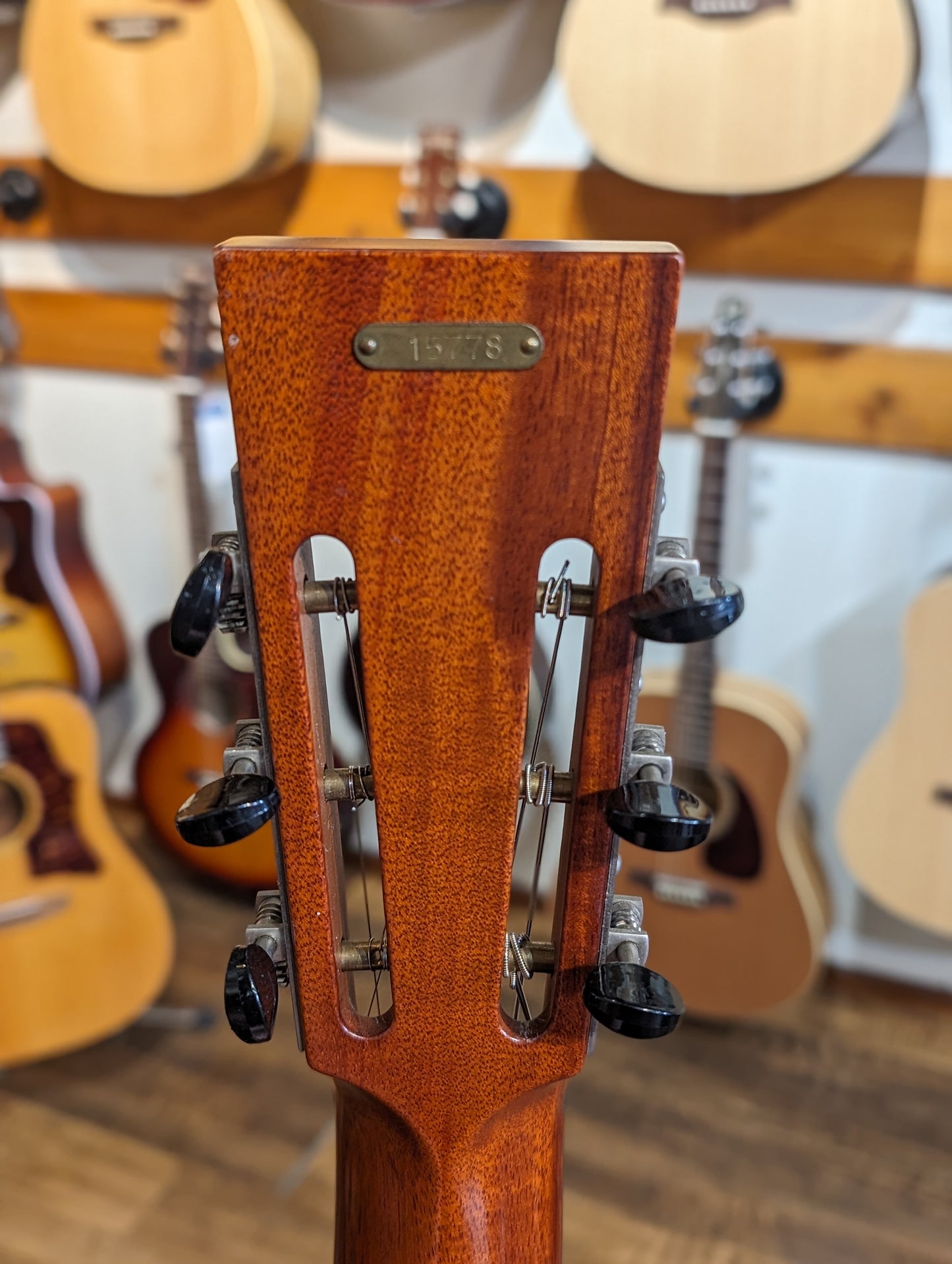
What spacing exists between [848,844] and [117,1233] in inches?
38.8

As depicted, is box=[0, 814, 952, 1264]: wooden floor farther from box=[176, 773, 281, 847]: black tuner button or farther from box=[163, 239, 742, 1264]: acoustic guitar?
box=[176, 773, 281, 847]: black tuner button

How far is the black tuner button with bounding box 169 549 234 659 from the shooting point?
426 mm

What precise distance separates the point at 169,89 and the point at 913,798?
1.26 m

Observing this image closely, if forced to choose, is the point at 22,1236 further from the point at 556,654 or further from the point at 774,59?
the point at 774,59

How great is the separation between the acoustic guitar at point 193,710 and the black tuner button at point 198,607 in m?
1.04

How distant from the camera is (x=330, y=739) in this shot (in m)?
0.54

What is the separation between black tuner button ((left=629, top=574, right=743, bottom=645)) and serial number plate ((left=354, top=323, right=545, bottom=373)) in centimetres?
11

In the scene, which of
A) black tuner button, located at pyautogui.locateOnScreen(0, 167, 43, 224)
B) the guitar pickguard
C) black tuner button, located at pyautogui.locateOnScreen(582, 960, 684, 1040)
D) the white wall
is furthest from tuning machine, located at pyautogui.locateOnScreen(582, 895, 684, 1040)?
black tuner button, located at pyautogui.locateOnScreen(0, 167, 43, 224)

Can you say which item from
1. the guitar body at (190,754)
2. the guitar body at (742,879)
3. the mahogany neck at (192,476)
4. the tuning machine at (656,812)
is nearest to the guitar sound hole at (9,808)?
A: the guitar body at (190,754)

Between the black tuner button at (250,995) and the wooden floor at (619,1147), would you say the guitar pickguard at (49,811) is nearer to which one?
the wooden floor at (619,1147)

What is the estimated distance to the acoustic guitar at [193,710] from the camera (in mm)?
1423

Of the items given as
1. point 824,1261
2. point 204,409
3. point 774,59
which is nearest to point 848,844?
point 824,1261

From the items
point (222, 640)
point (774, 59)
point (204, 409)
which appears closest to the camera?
point (774, 59)

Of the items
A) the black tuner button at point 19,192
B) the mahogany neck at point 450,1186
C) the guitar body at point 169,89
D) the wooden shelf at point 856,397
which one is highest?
the guitar body at point 169,89
